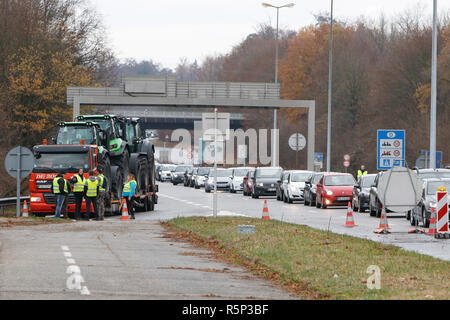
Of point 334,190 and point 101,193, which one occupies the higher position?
point 101,193

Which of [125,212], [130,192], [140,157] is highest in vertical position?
[140,157]

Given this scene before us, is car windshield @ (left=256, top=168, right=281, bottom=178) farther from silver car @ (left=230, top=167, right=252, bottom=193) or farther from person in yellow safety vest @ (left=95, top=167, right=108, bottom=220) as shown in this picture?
person in yellow safety vest @ (left=95, top=167, right=108, bottom=220)

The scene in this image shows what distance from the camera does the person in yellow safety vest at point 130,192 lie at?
32.8m

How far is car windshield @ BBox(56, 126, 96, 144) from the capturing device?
113 feet

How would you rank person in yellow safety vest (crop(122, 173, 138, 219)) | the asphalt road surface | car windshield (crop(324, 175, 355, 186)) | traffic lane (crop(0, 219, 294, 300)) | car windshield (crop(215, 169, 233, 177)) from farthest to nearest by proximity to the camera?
1. car windshield (crop(215, 169, 233, 177))
2. car windshield (crop(324, 175, 355, 186))
3. person in yellow safety vest (crop(122, 173, 138, 219))
4. the asphalt road surface
5. traffic lane (crop(0, 219, 294, 300))

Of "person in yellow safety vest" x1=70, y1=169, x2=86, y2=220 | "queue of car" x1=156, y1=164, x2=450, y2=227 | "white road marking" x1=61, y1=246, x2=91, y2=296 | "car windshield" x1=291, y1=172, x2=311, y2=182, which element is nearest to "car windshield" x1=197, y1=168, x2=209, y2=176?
"queue of car" x1=156, y1=164, x2=450, y2=227

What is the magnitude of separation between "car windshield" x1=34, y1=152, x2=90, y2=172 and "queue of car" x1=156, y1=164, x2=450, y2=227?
375 inches

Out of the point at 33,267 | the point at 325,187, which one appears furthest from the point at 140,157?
the point at 33,267

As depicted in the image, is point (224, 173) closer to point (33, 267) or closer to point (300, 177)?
point (300, 177)

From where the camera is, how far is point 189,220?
28.3m

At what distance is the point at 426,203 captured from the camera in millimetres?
27141

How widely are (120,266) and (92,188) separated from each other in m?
16.6

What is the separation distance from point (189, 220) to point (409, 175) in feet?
23.0

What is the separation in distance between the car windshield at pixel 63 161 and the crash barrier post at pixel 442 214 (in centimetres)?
1390
